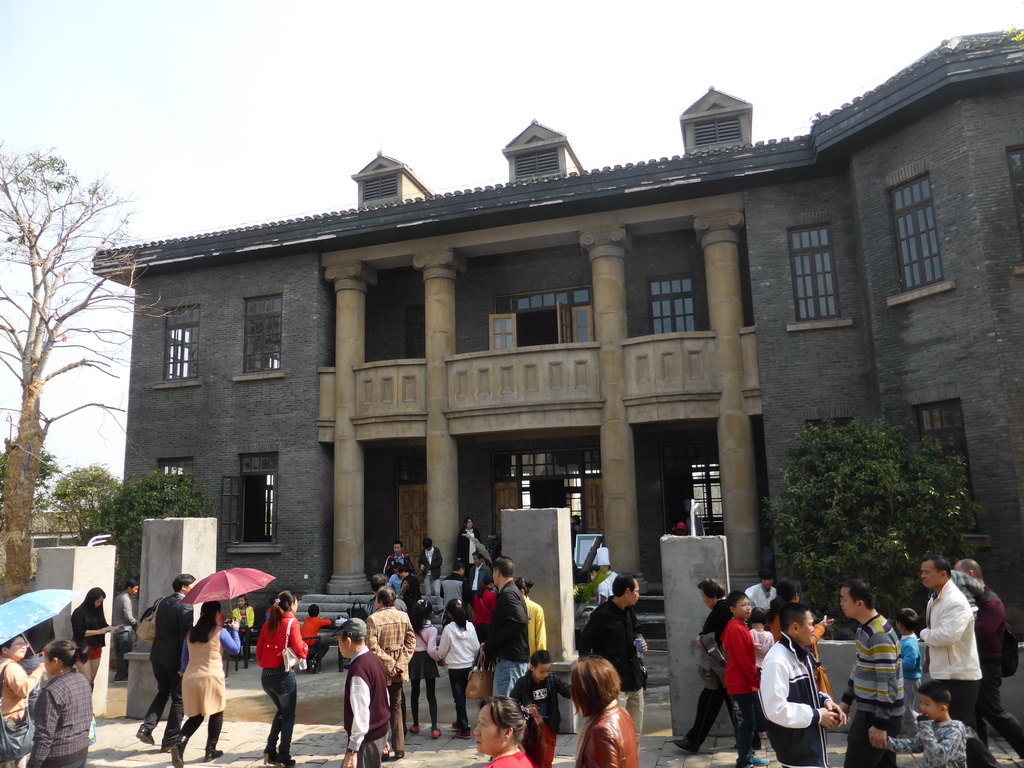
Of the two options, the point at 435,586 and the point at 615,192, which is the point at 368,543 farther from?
the point at 615,192

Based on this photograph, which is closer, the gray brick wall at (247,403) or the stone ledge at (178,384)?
the gray brick wall at (247,403)

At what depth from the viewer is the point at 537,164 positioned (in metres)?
23.3

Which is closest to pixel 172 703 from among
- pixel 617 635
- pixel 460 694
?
pixel 460 694

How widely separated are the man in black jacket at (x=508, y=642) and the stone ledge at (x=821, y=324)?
10.3 m

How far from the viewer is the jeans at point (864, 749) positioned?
5.21m

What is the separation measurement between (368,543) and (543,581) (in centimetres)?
1248

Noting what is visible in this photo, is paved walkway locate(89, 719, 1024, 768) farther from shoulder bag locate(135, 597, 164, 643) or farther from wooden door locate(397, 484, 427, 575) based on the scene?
wooden door locate(397, 484, 427, 575)

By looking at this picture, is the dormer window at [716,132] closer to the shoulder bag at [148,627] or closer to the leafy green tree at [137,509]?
the leafy green tree at [137,509]

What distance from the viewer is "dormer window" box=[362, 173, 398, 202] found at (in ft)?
80.2

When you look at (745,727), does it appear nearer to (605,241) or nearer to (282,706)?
(282,706)

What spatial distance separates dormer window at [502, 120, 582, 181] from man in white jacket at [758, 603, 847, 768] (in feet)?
65.5

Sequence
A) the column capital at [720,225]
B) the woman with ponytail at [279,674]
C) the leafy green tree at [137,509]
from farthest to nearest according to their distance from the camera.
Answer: the leafy green tree at [137,509], the column capital at [720,225], the woman with ponytail at [279,674]

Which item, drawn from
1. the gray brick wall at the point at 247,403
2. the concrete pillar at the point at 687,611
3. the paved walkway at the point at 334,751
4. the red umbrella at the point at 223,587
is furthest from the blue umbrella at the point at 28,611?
the gray brick wall at the point at 247,403

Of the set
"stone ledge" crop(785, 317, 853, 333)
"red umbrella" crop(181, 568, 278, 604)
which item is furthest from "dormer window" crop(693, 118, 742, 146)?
"red umbrella" crop(181, 568, 278, 604)
